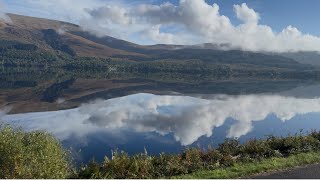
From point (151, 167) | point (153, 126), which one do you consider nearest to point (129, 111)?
point (153, 126)

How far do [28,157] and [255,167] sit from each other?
8089 mm

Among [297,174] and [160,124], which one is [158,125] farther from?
[297,174]

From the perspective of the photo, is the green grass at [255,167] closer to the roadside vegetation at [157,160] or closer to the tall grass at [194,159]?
the roadside vegetation at [157,160]

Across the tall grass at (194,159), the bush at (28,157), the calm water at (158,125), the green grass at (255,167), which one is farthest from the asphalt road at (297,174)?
Answer: the calm water at (158,125)

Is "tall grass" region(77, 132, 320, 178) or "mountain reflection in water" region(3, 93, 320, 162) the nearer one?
"tall grass" region(77, 132, 320, 178)

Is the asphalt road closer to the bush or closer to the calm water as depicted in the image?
the bush

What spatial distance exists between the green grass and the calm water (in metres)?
15.1

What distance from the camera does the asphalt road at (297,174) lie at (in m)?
15.2

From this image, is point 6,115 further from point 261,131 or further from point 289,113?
point 289,113

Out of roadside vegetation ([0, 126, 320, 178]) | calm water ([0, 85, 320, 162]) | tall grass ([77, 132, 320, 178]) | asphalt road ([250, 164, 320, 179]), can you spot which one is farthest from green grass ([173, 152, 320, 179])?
calm water ([0, 85, 320, 162])

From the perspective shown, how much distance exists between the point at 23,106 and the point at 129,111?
18838mm

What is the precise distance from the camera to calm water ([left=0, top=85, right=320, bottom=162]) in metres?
35.8

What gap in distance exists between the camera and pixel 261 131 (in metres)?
42.7

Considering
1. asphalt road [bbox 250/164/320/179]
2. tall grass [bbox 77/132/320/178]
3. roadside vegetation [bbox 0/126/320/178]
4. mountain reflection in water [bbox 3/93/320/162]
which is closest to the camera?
roadside vegetation [bbox 0/126/320/178]
